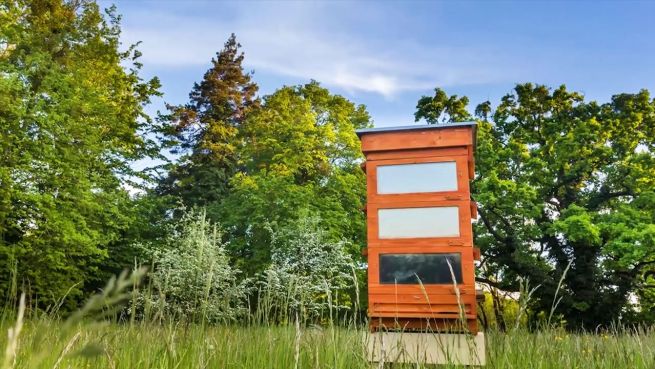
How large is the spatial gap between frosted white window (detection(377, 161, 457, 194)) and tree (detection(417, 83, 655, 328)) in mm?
12691

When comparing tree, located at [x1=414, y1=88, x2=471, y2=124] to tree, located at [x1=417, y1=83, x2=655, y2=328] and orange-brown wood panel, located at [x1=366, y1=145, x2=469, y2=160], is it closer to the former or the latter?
tree, located at [x1=417, y1=83, x2=655, y2=328]

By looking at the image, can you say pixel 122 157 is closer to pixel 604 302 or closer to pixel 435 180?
pixel 435 180

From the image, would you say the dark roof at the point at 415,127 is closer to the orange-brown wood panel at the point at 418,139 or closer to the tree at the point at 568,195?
the orange-brown wood panel at the point at 418,139

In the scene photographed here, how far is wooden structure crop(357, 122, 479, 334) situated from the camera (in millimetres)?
6082

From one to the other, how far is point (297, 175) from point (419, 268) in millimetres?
17514

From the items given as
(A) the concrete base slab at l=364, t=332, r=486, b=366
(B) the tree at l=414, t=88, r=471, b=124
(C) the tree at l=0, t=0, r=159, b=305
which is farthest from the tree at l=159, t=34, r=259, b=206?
(A) the concrete base slab at l=364, t=332, r=486, b=366

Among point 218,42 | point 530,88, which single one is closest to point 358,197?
point 530,88

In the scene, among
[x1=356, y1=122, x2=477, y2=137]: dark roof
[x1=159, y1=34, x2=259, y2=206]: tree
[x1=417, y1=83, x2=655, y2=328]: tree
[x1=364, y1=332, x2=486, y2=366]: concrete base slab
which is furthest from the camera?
[x1=159, y1=34, x2=259, y2=206]: tree

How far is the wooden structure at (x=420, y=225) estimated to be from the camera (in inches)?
239

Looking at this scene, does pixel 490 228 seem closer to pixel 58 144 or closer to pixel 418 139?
pixel 418 139

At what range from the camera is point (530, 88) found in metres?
22.0

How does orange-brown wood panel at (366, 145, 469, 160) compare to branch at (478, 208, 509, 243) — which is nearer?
orange-brown wood panel at (366, 145, 469, 160)

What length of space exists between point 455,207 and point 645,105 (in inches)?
720

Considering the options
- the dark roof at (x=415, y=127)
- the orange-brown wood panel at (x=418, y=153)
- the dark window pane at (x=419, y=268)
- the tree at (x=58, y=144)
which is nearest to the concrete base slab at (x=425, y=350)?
the dark window pane at (x=419, y=268)
